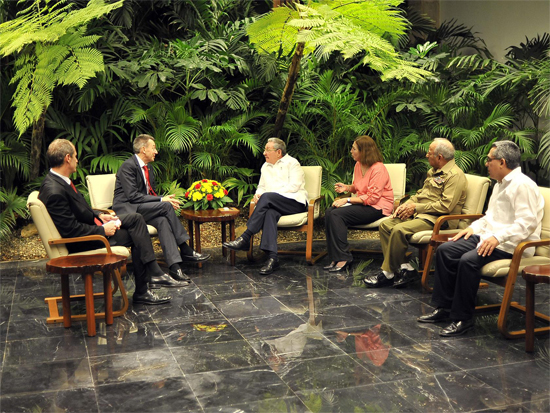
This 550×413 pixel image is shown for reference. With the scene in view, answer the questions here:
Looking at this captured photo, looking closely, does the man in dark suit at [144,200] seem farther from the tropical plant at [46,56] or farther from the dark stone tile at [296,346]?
the dark stone tile at [296,346]

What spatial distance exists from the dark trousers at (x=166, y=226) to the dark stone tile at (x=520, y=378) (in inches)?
121

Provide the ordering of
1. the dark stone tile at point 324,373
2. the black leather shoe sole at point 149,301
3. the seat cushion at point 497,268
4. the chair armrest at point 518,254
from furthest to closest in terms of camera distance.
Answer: the black leather shoe sole at point 149,301, the seat cushion at point 497,268, the chair armrest at point 518,254, the dark stone tile at point 324,373

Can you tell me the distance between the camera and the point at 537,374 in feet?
11.1

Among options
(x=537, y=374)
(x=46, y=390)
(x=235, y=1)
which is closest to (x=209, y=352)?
(x=46, y=390)

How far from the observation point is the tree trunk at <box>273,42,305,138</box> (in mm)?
6633

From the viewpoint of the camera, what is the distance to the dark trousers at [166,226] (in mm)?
5613

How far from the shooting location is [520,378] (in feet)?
11.0

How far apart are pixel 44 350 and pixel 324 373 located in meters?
1.85

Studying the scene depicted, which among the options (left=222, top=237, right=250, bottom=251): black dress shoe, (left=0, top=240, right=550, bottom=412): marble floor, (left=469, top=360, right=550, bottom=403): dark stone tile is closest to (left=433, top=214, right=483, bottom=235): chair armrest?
(left=0, top=240, right=550, bottom=412): marble floor

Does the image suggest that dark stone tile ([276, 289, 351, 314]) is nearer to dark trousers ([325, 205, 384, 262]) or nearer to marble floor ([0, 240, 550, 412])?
marble floor ([0, 240, 550, 412])

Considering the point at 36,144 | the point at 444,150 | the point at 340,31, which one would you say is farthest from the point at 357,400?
the point at 36,144

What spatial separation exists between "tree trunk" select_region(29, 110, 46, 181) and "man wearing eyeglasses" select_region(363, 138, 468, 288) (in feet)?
13.7

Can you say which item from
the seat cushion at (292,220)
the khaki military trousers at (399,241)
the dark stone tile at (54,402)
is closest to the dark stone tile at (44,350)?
the dark stone tile at (54,402)

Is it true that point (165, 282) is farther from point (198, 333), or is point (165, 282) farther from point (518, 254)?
point (518, 254)
